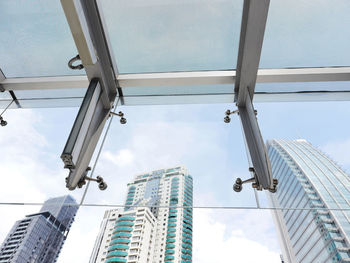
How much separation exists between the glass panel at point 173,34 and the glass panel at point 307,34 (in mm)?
368

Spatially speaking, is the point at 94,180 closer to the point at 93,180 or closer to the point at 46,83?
the point at 93,180

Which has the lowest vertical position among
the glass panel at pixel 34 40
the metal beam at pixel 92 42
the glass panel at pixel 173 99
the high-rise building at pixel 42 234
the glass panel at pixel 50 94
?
the high-rise building at pixel 42 234

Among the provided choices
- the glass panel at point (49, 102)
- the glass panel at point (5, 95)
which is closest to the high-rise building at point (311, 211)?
the glass panel at point (49, 102)

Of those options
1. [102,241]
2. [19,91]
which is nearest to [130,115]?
[19,91]

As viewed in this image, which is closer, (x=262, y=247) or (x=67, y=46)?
(x=67, y=46)

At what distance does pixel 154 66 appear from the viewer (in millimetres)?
2076

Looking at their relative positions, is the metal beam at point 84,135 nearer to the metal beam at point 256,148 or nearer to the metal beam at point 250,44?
the metal beam at point 256,148

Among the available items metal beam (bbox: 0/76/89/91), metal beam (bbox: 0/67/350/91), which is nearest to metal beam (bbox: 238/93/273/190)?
metal beam (bbox: 0/67/350/91)

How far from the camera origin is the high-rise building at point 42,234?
1294mm

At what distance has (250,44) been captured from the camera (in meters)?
1.51

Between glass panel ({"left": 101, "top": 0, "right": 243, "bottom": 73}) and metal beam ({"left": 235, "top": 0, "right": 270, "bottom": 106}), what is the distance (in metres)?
0.09

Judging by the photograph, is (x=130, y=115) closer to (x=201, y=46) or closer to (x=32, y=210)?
(x=201, y=46)

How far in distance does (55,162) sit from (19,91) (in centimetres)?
116

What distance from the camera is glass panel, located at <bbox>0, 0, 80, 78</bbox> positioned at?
5.80 feet
